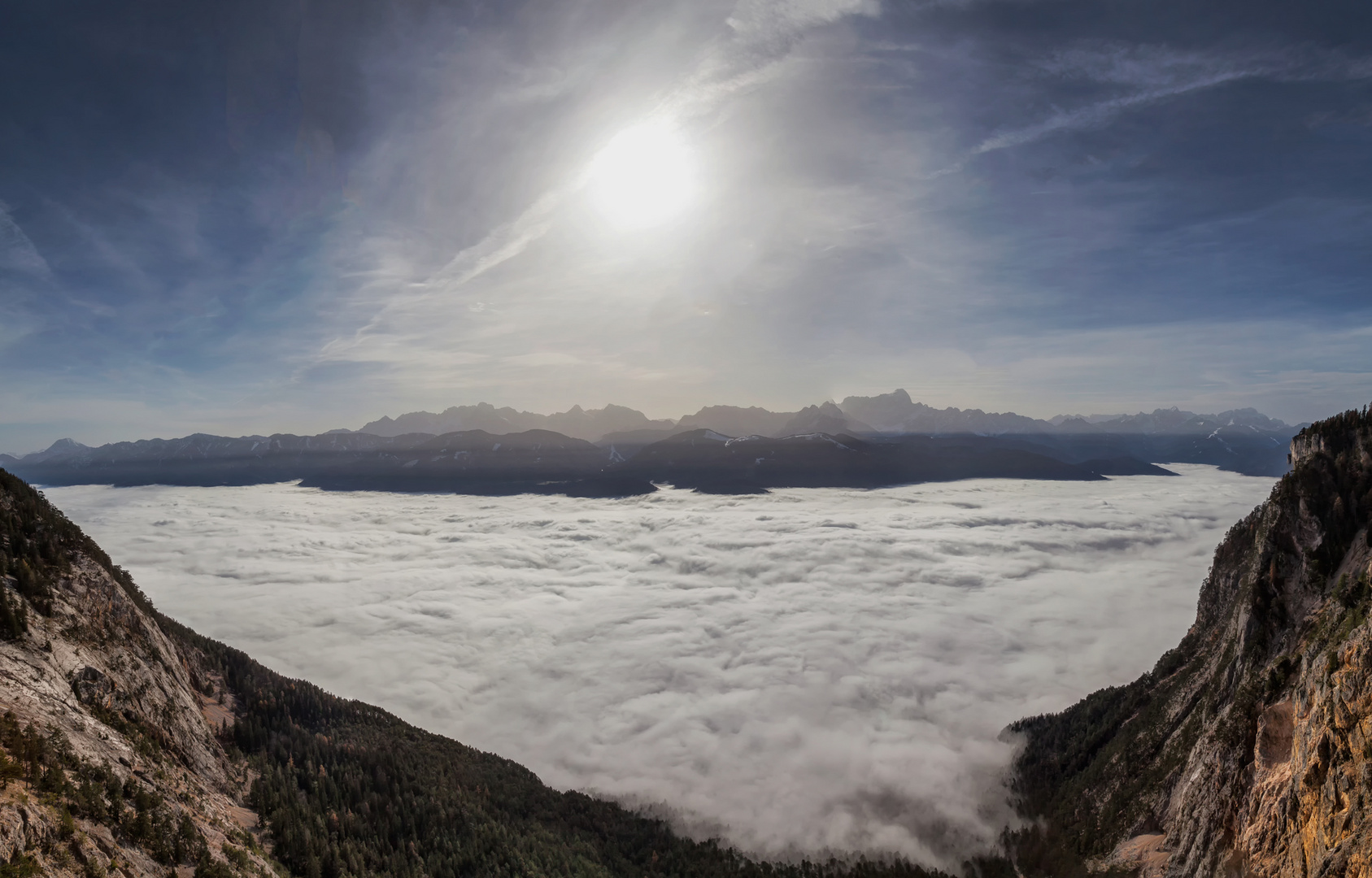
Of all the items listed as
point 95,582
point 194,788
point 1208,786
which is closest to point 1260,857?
point 1208,786

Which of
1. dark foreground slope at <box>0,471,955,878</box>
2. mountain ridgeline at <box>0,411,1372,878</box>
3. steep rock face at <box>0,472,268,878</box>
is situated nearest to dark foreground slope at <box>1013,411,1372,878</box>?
mountain ridgeline at <box>0,411,1372,878</box>

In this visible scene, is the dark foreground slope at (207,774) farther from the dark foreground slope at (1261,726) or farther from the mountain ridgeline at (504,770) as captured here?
the dark foreground slope at (1261,726)

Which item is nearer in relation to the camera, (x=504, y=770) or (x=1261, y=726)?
(x=1261, y=726)

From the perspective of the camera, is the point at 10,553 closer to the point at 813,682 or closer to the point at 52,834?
the point at 52,834

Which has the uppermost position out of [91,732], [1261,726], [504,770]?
[91,732]

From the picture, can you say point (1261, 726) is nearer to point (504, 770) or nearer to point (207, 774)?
point (207, 774)

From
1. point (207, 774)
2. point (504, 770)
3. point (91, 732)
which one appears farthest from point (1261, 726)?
point (504, 770)

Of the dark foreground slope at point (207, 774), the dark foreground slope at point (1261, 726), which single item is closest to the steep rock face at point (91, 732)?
the dark foreground slope at point (207, 774)
